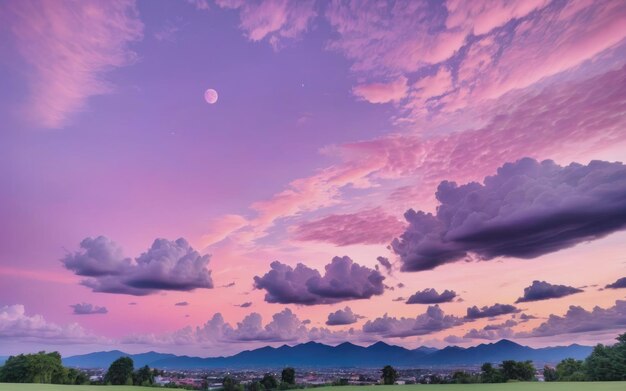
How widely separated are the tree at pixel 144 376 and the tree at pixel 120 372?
5.59 feet

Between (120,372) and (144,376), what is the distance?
7.01m

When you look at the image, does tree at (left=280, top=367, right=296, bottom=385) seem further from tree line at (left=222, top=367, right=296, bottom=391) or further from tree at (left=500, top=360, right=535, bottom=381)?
tree at (left=500, top=360, right=535, bottom=381)

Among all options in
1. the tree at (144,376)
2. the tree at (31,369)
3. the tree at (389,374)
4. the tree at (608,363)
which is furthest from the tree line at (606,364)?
the tree at (31,369)

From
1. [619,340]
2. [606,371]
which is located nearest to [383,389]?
[606,371]

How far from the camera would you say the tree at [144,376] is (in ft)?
380

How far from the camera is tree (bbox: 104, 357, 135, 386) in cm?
11369

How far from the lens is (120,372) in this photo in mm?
115500

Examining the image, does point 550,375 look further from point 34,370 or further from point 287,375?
point 34,370

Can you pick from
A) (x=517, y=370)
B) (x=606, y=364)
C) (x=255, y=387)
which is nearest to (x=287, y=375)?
(x=255, y=387)

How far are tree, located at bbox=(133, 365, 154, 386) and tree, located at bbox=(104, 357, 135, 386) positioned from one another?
1703 millimetres

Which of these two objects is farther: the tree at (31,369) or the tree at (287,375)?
the tree at (287,375)

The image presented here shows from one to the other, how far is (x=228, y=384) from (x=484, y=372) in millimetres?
70511

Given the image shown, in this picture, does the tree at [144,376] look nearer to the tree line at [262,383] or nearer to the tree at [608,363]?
the tree line at [262,383]

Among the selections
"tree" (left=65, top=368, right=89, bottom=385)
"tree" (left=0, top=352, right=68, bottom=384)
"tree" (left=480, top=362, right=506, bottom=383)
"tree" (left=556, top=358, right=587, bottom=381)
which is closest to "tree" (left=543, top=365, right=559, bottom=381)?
"tree" (left=556, top=358, right=587, bottom=381)
